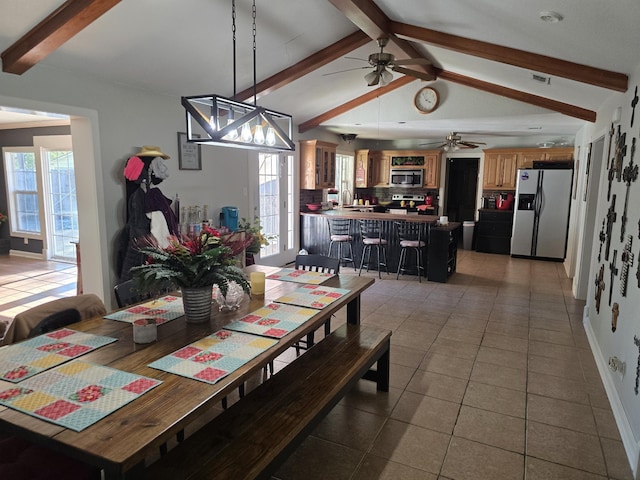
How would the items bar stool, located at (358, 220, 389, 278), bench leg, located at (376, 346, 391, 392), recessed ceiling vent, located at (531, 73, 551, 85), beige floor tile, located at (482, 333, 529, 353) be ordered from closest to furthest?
bench leg, located at (376, 346, 391, 392)
beige floor tile, located at (482, 333, 529, 353)
recessed ceiling vent, located at (531, 73, 551, 85)
bar stool, located at (358, 220, 389, 278)

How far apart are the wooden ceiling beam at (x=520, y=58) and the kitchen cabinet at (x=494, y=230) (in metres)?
4.74

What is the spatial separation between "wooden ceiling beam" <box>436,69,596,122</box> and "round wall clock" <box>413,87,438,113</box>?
0.93ft

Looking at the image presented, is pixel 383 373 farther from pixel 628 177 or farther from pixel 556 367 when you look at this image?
pixel 628 177

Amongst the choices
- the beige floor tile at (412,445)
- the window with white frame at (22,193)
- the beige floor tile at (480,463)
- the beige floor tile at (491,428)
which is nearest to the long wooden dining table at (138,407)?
the beige floor tile at (412,445)

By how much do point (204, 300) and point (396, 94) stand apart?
5300 mm

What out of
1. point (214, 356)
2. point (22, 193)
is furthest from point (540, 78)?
point (22, 193)

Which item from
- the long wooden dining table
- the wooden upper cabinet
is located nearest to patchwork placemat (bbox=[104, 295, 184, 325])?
the long wooden dining table

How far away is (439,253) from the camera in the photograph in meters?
5.97

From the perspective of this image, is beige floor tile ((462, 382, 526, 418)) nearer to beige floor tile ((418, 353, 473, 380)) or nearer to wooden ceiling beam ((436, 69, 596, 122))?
beige floor tile ((418, 353, 473, 380))

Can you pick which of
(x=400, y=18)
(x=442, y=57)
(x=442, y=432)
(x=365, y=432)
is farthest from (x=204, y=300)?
(x=442, y=57)

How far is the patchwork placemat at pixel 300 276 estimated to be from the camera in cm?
297

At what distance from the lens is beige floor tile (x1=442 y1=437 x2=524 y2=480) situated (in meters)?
2.12

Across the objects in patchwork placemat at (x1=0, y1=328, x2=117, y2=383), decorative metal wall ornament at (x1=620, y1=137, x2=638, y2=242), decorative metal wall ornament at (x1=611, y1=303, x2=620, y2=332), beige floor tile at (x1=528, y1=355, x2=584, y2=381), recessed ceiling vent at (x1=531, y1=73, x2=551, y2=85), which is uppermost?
recessed ceiling vent at (x1=531, y1=73, x2=551, y2=85)

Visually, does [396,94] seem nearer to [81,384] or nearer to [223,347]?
[223,347]
